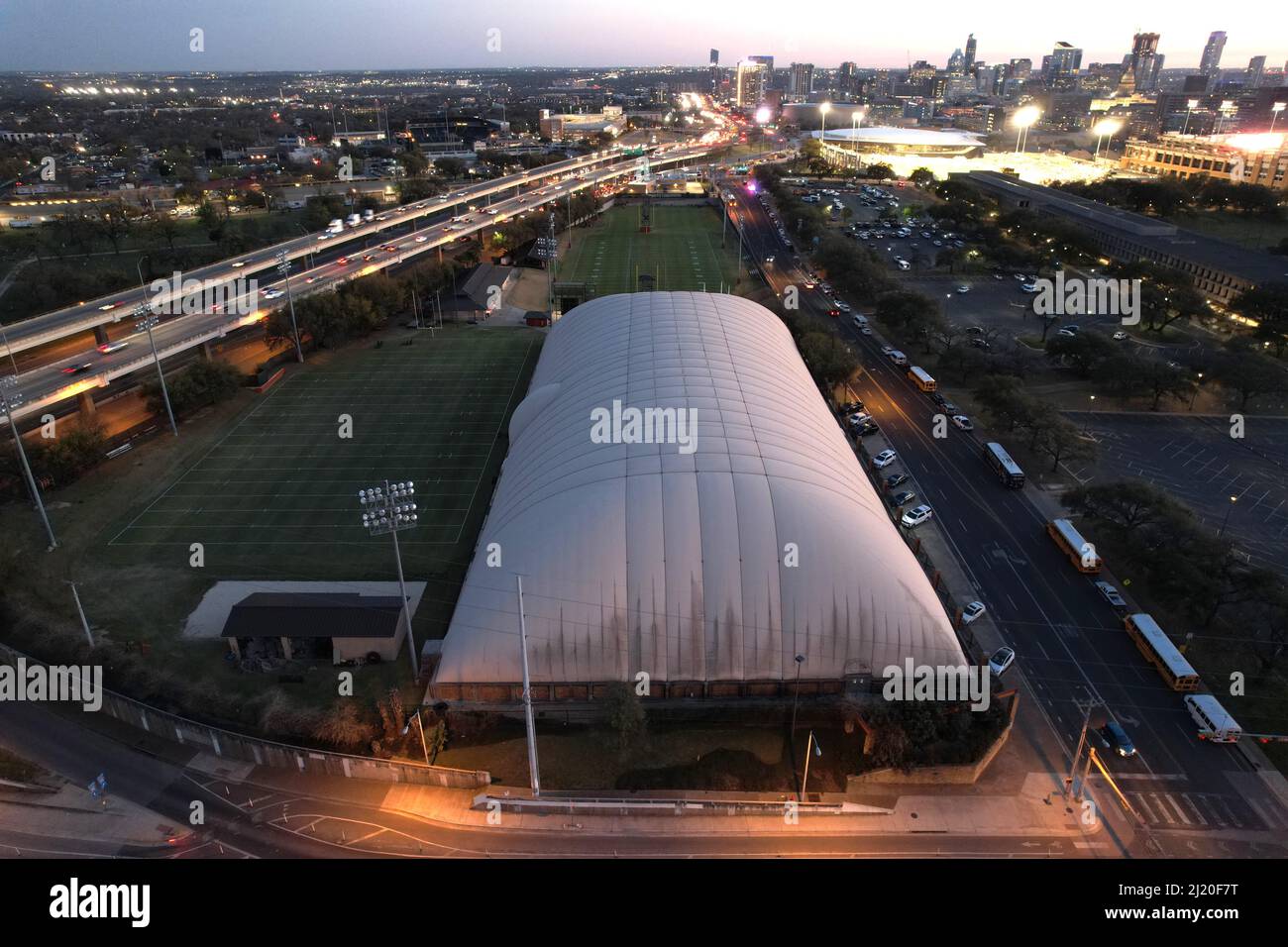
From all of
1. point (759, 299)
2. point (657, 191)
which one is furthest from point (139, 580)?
point (657, 191)

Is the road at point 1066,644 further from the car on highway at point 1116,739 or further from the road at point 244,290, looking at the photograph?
the road at point 244,290

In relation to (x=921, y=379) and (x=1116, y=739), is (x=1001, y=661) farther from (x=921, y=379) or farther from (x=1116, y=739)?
(x=921, y=379)

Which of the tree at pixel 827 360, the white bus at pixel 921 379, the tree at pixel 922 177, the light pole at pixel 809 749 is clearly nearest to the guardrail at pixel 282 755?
the light pole at pixel 809 749

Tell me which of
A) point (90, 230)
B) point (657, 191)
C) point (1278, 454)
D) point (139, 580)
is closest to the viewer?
point (139, 580)

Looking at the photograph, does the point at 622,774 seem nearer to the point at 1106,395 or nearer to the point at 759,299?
the point at 1106,395

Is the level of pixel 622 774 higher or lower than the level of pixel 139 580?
lower

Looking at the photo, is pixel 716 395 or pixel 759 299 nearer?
pixel 716 395

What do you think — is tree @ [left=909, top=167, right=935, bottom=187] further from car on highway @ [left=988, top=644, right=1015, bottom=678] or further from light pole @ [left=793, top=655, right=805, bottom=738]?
light pole @ [left=793, top=655, right=805, bottom=738]

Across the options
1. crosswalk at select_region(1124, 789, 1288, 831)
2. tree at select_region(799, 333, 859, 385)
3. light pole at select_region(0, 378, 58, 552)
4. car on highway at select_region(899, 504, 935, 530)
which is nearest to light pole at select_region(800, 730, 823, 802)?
crosswalk at select_region(1124, 789, 1288, 831)
